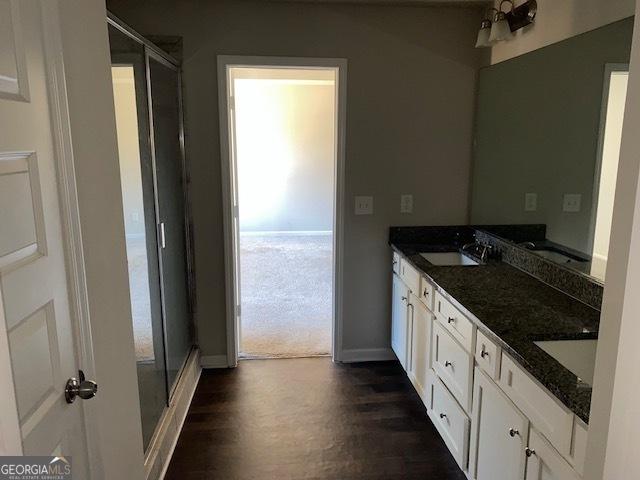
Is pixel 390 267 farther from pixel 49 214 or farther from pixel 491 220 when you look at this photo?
pixel 49 214

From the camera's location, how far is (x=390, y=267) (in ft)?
10.6

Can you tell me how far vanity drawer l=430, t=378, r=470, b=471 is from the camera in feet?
6.53

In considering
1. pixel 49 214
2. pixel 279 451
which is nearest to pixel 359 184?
pixel 279 451

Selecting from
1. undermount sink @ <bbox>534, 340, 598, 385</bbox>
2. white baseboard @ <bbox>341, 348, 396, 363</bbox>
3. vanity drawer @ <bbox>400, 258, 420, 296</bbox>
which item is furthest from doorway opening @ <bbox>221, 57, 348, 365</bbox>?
undermount sink @ <bbox>534, 340, 598, 385</bbox>

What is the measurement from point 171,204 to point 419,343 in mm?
1608

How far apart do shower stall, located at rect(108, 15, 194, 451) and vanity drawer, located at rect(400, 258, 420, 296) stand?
1.37 m

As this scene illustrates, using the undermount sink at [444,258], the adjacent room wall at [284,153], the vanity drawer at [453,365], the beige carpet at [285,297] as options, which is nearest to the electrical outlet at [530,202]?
the undermount sink at [444,258]

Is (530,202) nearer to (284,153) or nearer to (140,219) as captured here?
(140,219)

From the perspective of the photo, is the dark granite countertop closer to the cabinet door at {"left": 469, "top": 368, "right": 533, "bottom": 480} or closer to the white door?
the cabinet door at {"left": 469, "top": 368, "right": 533, "bottom": 480}

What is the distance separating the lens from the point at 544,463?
4.59 feet

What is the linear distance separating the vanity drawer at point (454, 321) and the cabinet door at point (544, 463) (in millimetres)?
479

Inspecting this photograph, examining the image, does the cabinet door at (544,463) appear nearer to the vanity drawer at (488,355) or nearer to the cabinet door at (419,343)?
the vanity drawer at (488,355)

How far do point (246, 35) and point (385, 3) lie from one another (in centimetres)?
86

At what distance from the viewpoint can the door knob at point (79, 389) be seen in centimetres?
122
